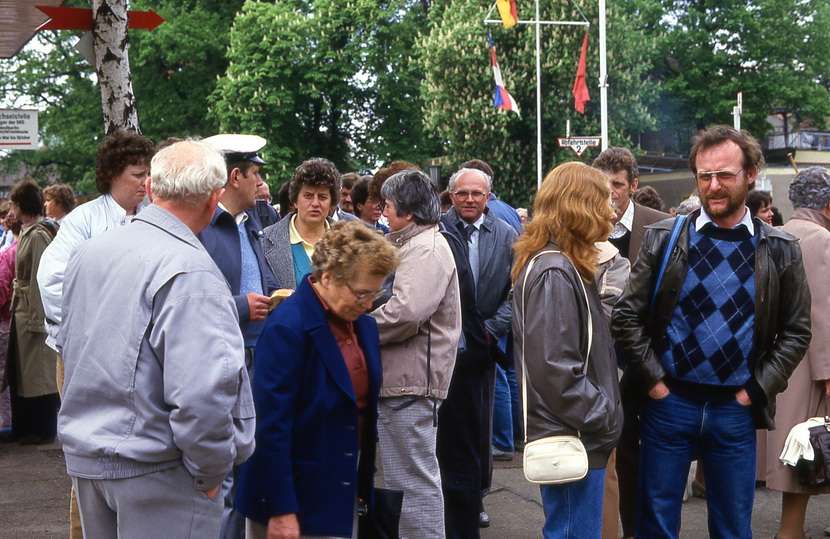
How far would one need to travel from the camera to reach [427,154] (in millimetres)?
34781

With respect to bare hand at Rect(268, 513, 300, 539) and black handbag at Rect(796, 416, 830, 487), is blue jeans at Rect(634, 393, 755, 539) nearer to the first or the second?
black handbag at Rect(796, 416, 830, 487)

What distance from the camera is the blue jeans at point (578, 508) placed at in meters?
3.64

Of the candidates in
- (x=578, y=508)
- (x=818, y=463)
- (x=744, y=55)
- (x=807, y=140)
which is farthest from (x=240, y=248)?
(x=807, y=140)

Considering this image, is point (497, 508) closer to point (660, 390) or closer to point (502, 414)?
point (502, 414)

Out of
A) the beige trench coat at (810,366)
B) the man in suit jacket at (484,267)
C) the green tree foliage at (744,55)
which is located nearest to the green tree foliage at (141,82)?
the green tree foliage at (744,55)

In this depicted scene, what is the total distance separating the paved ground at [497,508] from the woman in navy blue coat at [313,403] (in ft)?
8.50

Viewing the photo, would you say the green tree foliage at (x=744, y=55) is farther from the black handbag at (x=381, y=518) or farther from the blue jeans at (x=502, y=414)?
the black handbag at (x=381, y=518)

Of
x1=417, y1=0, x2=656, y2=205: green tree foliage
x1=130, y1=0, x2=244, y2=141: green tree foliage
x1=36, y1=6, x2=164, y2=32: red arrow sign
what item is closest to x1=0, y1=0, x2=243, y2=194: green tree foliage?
x1=130, y1=0, x2=244, y2=141: green tree foliage

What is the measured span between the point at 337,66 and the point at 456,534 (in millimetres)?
28087

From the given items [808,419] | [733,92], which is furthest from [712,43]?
[808,419]

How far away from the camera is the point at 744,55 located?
125ft

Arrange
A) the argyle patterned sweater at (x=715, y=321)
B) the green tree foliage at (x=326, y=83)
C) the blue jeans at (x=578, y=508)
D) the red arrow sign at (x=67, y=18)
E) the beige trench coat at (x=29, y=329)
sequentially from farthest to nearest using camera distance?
the green tree foliage at (x=326, y=83) < the beige trench coat at (x=29, y=329) < the red arrow sign at (x=67, y=18) < the argyle patterned sweater at (x=715, y=321) < the blue jeans at (x=578, y=508)

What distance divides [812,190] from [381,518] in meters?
3.44

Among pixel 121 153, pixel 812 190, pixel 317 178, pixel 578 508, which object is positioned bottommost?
pixel 578 508
